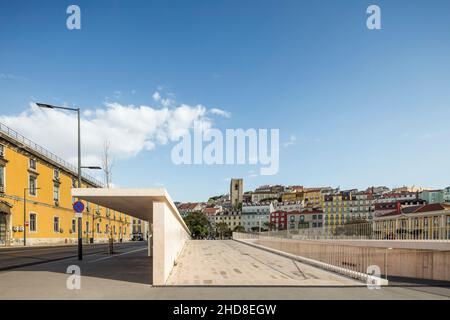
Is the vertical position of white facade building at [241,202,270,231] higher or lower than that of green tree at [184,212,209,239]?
lower

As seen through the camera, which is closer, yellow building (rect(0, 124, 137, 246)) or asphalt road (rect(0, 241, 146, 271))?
asphalt road (rect(0, 241, 146, 271))

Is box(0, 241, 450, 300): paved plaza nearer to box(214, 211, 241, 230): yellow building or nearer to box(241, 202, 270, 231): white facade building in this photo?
box(241, 202, 270, 231): white facade building

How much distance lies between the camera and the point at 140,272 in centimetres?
1480

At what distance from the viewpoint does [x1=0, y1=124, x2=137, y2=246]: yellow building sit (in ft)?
136

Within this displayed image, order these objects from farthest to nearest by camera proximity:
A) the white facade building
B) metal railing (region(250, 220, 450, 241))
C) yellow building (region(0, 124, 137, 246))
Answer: the white facade building < yellow building (region(0, 124, 137, 246)) < metal railing (region(250, 220, 450, 241))

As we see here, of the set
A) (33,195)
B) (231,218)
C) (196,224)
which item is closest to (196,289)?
(33,195)

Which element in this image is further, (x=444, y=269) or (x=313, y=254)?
(x=313, y=254)

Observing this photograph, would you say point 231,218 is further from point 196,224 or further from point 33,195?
point 33,195

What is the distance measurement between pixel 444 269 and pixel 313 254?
815cm

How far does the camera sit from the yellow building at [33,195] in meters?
41.4

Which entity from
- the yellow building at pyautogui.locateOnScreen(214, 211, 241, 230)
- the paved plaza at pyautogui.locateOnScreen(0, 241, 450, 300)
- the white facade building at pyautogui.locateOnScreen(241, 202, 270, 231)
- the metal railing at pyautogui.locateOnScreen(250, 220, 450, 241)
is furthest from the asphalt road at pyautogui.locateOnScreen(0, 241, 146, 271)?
the yellow building at pyautogui.locateOnScreen(214, 211, 241, 230)

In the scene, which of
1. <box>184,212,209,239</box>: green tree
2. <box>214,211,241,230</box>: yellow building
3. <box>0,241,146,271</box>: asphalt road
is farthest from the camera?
<box>214,211,241,230</box>: yellow building
